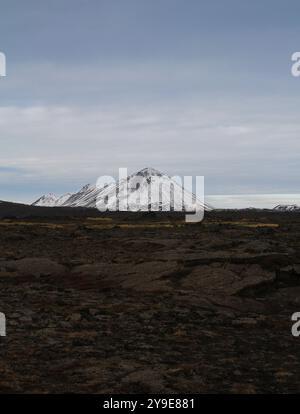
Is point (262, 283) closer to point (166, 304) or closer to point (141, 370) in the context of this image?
point (166, 304)

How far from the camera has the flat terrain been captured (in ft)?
36.3

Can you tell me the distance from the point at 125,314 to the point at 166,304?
2142 mm

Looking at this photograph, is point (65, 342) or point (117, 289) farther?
point (117, 289)

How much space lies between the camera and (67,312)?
17609 millimetres

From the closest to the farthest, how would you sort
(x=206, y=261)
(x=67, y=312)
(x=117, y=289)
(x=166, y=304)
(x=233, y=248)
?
(x=67, y=312), (x=166, y=304), (x=117, y=289), (x=206, y=261), (x=233, y=248)

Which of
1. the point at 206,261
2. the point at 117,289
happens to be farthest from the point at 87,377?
the point at 206,261

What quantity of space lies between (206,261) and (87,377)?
15831mm

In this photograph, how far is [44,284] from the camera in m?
23.5

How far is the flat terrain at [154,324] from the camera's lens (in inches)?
436

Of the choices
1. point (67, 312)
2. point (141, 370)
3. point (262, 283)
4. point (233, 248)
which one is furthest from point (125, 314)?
point (233, 248)

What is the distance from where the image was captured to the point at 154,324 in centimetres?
1652

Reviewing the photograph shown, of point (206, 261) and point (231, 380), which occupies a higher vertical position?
point (206, 261)
